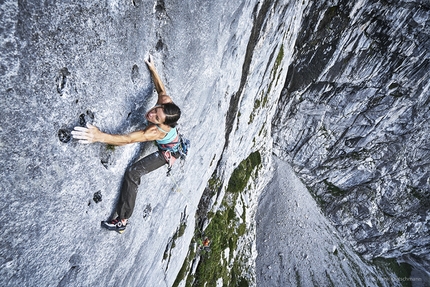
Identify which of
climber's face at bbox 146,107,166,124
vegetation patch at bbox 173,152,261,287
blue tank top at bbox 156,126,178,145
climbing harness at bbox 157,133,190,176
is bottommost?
vegetation patch at bbox 173,152,261,287

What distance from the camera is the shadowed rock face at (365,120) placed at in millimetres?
30203

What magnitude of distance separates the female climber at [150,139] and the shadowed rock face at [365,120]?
3370 centimetres

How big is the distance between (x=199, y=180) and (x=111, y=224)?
7.01 m

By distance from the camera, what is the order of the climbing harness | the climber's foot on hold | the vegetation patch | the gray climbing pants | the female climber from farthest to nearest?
the vegetation patch → the climbing harness → the gray climbing pants → the climber's foot on hold → the female climber

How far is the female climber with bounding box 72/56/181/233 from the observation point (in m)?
4.56

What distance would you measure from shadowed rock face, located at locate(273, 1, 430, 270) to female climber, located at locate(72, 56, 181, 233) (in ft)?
111

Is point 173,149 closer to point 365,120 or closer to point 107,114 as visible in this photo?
point 107,114

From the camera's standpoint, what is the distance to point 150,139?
4816 mm

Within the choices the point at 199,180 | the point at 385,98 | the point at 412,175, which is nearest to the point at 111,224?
the point at 199,180

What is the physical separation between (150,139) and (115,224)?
2490mm

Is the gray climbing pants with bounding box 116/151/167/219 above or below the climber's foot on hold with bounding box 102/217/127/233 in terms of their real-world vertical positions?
above

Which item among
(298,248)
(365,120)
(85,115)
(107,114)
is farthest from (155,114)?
(365,120)

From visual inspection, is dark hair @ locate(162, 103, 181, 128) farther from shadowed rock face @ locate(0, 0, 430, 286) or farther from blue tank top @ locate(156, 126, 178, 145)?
shadowed rock face @ locate(0, 0, 430, 286)

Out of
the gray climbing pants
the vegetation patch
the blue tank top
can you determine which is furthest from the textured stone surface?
the blue tank top
